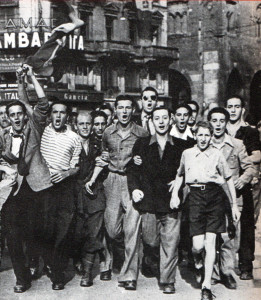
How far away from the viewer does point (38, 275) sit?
6.28 m

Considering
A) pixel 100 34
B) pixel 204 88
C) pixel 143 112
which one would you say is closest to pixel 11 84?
pixel 100 34

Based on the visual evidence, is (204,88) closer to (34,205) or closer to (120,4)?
(120,4)

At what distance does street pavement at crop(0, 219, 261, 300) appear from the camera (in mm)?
5383

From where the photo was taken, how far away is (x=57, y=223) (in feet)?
19.1

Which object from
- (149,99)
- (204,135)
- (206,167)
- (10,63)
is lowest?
(206,167)

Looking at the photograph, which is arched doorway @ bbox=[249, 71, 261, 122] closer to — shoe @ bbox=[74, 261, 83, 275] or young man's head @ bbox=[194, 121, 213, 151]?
shoe @ bbox=[74, 261, 83, 275]

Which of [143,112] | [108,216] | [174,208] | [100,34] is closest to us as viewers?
[174,208]

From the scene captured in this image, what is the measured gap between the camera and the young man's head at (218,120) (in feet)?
19.0

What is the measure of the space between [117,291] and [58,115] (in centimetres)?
193

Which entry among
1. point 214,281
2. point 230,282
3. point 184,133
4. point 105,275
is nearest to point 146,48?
point 184,133

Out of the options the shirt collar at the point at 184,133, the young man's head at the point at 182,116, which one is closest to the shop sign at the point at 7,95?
the shirt collar at the point at 184,133

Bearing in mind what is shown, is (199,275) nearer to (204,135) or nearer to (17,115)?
(204,135)

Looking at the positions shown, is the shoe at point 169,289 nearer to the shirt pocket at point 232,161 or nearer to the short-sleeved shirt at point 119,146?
the short-sleeved shirt at point 119,146

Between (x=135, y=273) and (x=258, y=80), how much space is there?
1182 inches
